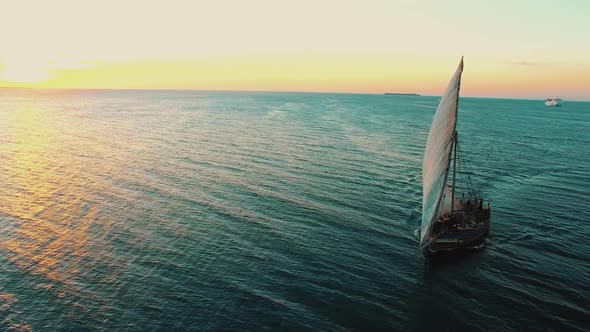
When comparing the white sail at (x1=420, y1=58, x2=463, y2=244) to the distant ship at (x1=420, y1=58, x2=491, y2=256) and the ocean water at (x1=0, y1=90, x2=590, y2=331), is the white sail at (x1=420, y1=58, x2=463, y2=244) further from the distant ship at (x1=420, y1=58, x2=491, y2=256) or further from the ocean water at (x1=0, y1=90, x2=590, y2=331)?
the ocean water at (x1=0, y1=90, x2=590, y2=331)

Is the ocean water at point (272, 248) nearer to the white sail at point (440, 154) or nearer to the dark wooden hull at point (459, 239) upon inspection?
the dark wooden hull at point (459, 239)

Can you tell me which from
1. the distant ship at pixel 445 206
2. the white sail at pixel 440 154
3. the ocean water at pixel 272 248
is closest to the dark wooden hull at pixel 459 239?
the distant ship at pixel 445 206

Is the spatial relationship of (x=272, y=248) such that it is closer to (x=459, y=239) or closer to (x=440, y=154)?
(x=440, y=154)

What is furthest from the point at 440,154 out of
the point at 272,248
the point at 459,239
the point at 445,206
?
the point at 272,248

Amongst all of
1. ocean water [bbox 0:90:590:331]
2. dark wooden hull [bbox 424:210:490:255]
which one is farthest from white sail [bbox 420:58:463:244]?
ocean water [bbox 0:90:590:331]

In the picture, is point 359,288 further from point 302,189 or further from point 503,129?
point 503,129

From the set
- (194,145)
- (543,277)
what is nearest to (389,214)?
(543,277)

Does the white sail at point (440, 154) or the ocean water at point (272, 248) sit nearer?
the ocean water at point (272, 248)
